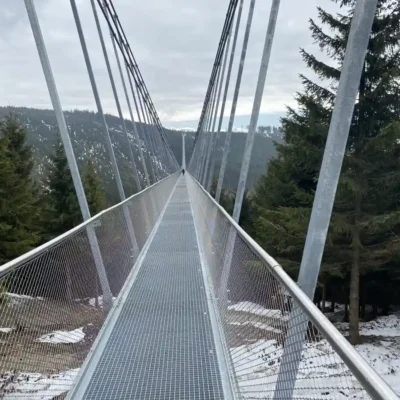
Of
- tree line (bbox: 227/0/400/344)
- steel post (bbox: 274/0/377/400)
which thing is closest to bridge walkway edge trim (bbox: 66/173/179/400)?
steel post (bbox: 274/0/377/400)

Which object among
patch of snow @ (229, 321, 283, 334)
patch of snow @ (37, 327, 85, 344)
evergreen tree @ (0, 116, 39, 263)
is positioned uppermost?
patch of snow @ (229, 321, 283, 334)

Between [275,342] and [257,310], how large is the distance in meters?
0.46

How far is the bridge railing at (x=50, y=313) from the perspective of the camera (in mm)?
2135

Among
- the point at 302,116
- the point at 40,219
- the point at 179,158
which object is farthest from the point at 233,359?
the point at 179,158

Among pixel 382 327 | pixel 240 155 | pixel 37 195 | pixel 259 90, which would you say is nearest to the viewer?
pixel 259 90

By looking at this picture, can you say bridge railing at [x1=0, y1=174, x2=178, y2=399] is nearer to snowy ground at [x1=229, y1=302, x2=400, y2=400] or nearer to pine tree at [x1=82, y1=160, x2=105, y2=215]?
snowy ground at [x1=229, y1=302, x2=400, y2=400]

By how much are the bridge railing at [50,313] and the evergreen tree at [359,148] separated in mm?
6818

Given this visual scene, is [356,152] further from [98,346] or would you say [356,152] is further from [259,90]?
[98,346]

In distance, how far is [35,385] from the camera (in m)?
2.43

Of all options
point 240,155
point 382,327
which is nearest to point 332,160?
point 382,327

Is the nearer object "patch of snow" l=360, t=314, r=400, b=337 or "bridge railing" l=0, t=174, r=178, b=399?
"bridge railing" l=0, t=174, r=178, b=399

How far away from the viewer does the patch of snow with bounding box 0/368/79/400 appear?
2.13 m

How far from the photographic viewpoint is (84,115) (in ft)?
451

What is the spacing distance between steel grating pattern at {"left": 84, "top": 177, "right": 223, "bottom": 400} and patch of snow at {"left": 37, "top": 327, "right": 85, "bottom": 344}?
0.25m
